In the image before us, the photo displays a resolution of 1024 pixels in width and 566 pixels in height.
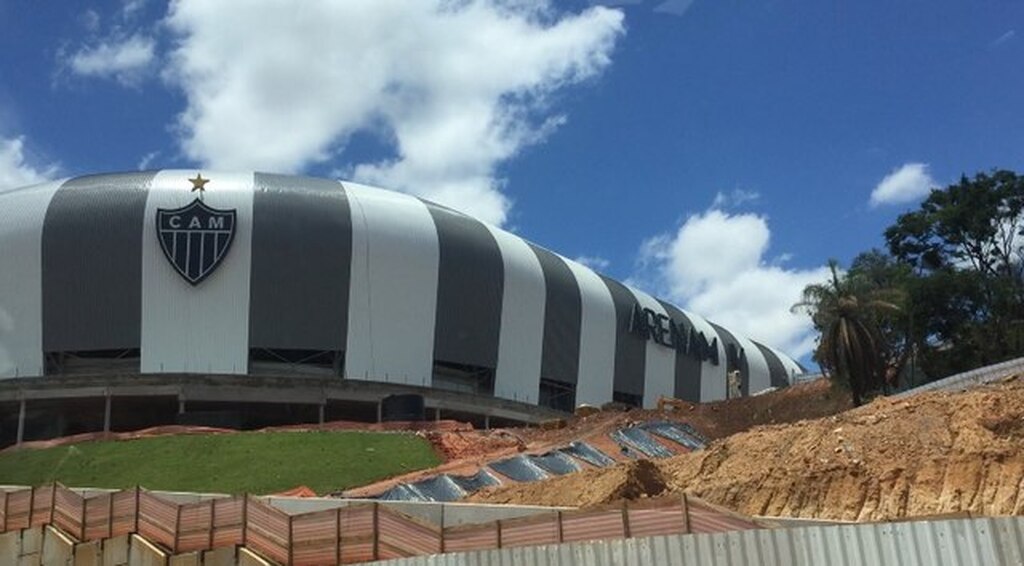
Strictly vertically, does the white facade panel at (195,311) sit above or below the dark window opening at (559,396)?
above

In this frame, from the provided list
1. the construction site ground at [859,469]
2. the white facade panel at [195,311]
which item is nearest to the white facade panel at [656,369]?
the white facade panel at [195,311]

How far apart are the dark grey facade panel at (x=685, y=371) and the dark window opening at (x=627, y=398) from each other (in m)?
5.32

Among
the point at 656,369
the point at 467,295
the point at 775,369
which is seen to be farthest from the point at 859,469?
the point at 775,369

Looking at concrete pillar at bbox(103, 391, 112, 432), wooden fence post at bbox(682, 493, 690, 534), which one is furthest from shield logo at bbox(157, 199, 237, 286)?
wooden fence post at bbox(682, 493, 690, 534)

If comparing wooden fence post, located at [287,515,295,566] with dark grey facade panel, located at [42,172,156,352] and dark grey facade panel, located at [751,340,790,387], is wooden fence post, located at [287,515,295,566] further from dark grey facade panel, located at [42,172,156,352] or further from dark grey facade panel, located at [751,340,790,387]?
dark grey facade panel, located at [751,340,790,387]

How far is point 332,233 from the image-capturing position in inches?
2515

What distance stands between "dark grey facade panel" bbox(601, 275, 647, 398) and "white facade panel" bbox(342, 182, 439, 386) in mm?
17995

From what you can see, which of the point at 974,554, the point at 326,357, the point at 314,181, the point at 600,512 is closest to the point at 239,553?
the point at 600,512

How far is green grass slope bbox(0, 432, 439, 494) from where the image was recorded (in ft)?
127

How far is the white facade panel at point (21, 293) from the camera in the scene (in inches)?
2367

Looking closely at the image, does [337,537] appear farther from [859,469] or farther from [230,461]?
[230,461]

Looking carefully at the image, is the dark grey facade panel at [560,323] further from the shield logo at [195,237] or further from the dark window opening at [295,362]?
the shield logo at [195,237]

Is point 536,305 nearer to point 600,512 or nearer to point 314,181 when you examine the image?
point 314,181

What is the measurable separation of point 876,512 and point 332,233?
4663 cm
